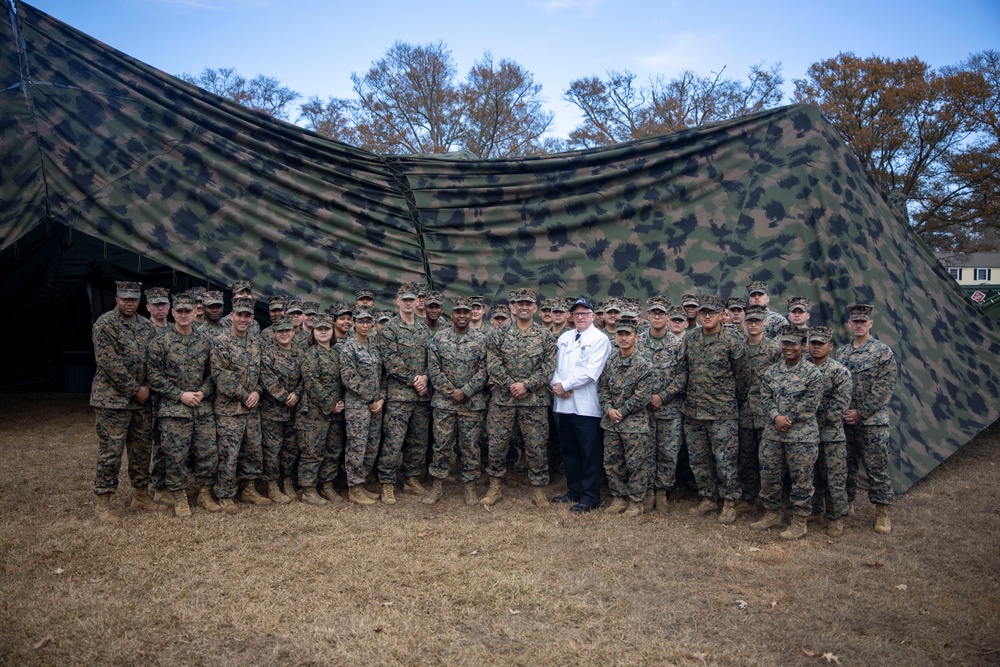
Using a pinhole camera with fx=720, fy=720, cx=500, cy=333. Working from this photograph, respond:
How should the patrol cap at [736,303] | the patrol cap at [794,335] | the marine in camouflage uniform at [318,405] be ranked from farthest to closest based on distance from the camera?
the patrol cap at [736,303], the marine in camouflage uniform at [318,405], the patrol cap at [794,335]

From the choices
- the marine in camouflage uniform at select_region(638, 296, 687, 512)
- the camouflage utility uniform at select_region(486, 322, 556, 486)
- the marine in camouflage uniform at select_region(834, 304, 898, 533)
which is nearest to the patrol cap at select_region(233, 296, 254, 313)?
the camouflage utility uniform at select_region(486, 322, 556, 486)

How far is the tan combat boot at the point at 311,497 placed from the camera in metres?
6.13

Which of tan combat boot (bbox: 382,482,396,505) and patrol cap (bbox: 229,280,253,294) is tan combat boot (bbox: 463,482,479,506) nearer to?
tan combat boot (bbox: 382,482,396,505)

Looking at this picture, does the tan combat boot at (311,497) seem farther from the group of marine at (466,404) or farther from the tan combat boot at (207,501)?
the tan combat boot at (207,501)

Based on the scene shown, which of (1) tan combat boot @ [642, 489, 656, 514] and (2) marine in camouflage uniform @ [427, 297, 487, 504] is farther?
(2) marine in camouflage uniform @ [427, 297, 487, 504]

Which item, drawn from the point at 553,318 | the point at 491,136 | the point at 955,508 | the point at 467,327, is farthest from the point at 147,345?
the point at 491,136

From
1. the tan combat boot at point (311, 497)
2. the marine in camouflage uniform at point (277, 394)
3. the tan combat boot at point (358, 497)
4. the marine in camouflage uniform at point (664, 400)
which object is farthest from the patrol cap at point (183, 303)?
the marine in camouflage uniform at point (664, 400)

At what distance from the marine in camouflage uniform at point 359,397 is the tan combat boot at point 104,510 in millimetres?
1787

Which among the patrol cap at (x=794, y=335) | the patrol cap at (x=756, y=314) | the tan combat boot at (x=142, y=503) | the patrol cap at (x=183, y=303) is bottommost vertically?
the tan combat boot at (x=142, y=503)

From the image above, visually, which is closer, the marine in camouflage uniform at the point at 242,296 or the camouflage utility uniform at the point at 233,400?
the camouflage utility uniform at the point at 233,400

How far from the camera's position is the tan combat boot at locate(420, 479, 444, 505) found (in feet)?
20.6

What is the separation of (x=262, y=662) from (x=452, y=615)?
1.04 meters

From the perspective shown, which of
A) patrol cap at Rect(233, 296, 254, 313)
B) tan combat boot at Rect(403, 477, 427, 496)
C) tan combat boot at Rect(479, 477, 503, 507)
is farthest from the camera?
tan combat boot at Rect(403, 477, 427, 496)

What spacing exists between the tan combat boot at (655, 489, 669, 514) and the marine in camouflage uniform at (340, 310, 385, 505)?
2455 mm
